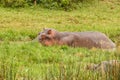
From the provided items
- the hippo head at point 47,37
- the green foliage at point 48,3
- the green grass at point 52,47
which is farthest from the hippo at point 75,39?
the green foliage at point 48,3

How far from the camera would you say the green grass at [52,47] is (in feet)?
22.3

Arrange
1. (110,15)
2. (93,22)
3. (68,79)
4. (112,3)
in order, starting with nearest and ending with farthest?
(68,79) → (93,22) → (110,15) → (112,3)

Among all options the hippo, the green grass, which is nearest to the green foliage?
the green grass

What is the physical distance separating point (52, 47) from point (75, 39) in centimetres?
144

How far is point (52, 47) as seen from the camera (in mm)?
11453

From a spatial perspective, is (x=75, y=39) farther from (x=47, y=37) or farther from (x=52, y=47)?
(x=52, y=47)

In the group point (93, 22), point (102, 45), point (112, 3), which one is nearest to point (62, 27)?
point (93, 22)

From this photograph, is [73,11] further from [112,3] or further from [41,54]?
[41,54]

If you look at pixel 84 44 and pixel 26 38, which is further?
pixel 26 38

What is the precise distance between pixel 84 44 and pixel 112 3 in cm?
1032

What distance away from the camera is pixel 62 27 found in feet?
53.6

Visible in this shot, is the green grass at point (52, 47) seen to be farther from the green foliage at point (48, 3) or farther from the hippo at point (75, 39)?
the hippo at point (75, 39)

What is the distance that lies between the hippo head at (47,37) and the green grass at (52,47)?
1.91 feet

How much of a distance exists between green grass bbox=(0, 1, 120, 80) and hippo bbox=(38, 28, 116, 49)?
649mm
